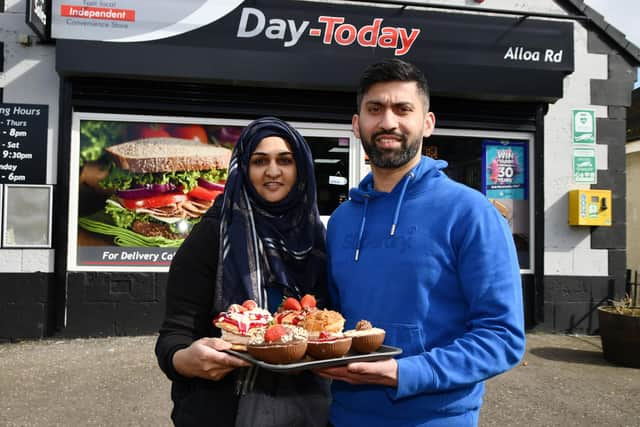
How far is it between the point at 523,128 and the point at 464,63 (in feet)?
4.94

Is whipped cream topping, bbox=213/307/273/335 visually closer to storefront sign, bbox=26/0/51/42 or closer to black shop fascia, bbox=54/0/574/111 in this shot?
black shop fascia, bbox=54/0/574/111

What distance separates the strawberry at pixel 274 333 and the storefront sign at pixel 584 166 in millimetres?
7349

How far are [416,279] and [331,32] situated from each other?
604 cm

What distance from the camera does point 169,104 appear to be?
681 centimetres

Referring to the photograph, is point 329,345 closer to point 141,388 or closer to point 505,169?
point 141,388

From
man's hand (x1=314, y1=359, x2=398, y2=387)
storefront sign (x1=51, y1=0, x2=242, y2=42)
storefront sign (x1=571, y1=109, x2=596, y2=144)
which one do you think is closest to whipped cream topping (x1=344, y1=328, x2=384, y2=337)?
man's hand (x1=314, y1=359, x2=398, y2=387)

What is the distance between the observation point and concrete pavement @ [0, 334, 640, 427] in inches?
166

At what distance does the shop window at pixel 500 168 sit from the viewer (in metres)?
7.62

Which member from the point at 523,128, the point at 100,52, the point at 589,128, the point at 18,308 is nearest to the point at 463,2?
the point at 523,128

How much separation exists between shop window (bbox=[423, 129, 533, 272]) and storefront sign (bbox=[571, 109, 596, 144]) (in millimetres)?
754

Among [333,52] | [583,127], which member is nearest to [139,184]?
[333,52]

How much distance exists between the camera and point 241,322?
184 centimetres

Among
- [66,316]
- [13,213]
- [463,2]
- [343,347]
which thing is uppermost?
[463,2]

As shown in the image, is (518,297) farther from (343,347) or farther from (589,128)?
(589,128)
